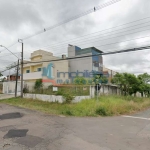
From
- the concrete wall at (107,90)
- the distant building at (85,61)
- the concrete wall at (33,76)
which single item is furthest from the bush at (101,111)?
the distant building at (85,61)

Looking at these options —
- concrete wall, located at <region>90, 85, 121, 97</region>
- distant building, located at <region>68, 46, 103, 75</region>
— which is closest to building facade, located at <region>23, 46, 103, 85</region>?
distant building, located at <region>68, 46, 103, 75</region>

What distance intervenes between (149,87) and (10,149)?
1309 inches

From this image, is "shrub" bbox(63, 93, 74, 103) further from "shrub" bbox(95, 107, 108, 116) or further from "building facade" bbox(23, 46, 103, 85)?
"building facade" bbox(23, 46, 103, 85)

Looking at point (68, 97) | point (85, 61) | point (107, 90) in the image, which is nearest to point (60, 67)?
point (85, 61)

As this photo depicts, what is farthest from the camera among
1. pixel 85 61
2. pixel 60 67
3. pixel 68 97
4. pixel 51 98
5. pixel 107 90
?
pixel 85 61

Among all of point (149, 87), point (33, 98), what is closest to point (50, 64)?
point (33, 98)

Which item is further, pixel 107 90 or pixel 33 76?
pixel 33 76

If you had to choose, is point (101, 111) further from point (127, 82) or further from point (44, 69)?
point (44, 69)

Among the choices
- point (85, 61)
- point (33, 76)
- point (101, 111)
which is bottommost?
point (101, 111)

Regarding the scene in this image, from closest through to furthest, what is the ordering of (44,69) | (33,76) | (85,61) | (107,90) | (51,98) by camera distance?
(51,98) → (107,90) → (44,69) → (33,76) → (85,61)

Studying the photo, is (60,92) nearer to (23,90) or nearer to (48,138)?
(23,90)

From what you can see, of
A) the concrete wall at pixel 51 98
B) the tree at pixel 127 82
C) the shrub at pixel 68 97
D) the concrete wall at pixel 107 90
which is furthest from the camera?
the tree at pixel 127 82

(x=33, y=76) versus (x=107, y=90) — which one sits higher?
(x=33, y=76)

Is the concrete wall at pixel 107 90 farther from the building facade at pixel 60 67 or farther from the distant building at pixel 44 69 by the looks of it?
the distant building at pixel 44 69
